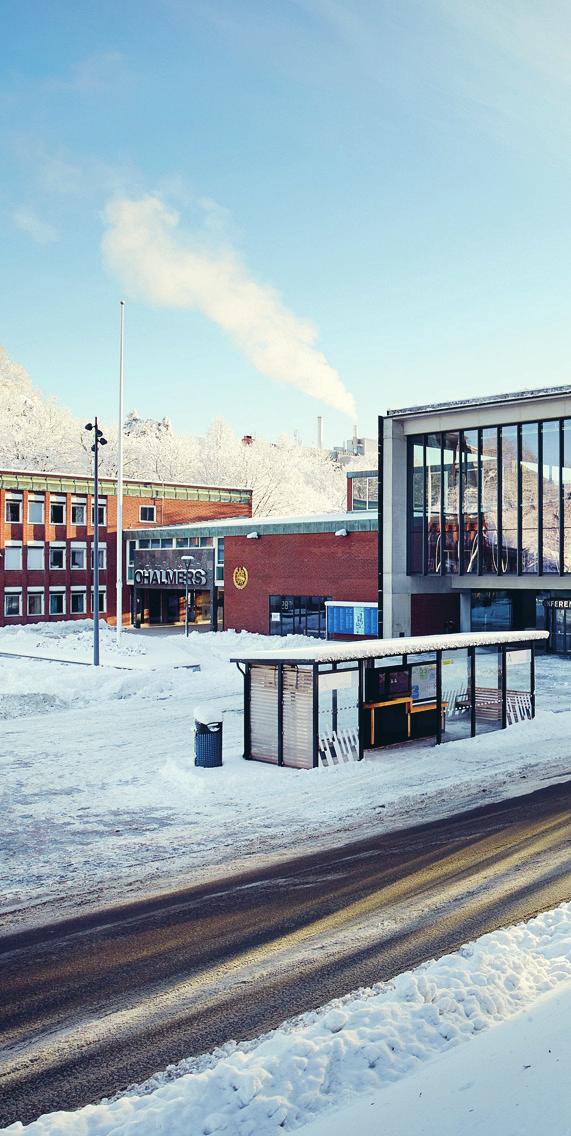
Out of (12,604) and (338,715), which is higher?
(12,604)

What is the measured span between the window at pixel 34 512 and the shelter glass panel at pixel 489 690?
133 feet

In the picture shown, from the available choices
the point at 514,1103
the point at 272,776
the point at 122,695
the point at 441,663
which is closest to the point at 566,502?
the point at 441,663

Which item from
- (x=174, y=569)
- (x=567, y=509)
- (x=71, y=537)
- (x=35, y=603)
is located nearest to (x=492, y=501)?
(x=567, y=509)

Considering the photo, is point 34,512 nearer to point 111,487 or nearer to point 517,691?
point 111,487

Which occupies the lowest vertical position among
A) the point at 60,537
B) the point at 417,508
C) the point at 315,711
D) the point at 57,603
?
the point at 315,711

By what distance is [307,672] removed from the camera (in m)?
17.6

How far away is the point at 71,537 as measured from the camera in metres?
58.0

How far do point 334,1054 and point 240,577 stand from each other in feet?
135

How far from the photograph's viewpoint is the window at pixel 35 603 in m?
56.3

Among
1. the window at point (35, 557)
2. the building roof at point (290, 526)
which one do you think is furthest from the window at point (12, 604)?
the building roof at point (290, 526)

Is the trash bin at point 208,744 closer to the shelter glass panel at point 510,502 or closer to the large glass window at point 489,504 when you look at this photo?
the shelter glass panel at point 510,502

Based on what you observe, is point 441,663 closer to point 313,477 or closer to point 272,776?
point 272,776

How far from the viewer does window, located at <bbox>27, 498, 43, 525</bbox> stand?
185 ft

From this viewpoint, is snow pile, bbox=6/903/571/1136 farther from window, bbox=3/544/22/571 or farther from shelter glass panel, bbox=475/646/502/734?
window, bbox=3/544/22/571
